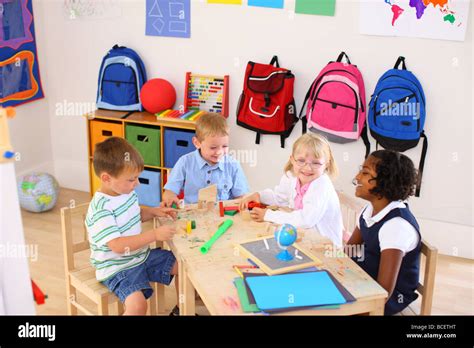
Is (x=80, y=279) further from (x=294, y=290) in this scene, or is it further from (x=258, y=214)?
(x=294, y=290)

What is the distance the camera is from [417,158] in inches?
142

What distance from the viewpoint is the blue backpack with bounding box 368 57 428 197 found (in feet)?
11.4

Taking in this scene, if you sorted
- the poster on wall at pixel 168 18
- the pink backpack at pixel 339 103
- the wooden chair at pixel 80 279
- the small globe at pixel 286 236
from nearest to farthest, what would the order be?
the small globe at pixel 286 236, the wooden chair at pixel 80 279, the pink backpack at pixel 339 103, the poster on wall at pixel 168 18

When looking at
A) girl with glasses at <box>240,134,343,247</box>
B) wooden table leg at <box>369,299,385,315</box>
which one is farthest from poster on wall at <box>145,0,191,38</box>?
wooden table leg at <box>369,299,385,315</box>

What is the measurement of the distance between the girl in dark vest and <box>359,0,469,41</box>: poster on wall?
148 centimetres

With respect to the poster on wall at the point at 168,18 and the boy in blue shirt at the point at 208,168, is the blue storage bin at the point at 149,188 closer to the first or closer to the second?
the poster on wall at the point at 168,18

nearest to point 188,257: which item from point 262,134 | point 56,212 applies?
point 262,134

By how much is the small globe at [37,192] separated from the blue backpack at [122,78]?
677mm

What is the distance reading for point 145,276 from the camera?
241 centimetres

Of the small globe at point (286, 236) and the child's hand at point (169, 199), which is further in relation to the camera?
the child's hand at point (169, 199)

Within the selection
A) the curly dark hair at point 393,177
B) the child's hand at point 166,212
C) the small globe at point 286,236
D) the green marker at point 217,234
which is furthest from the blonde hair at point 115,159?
the curly dark hair at point 393,177

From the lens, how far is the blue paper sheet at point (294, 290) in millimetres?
1753

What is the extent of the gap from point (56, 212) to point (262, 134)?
152cm

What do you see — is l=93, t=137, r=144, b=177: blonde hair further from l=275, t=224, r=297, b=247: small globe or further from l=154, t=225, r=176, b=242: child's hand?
l=275, t=224, r=297, b=247: small globe
